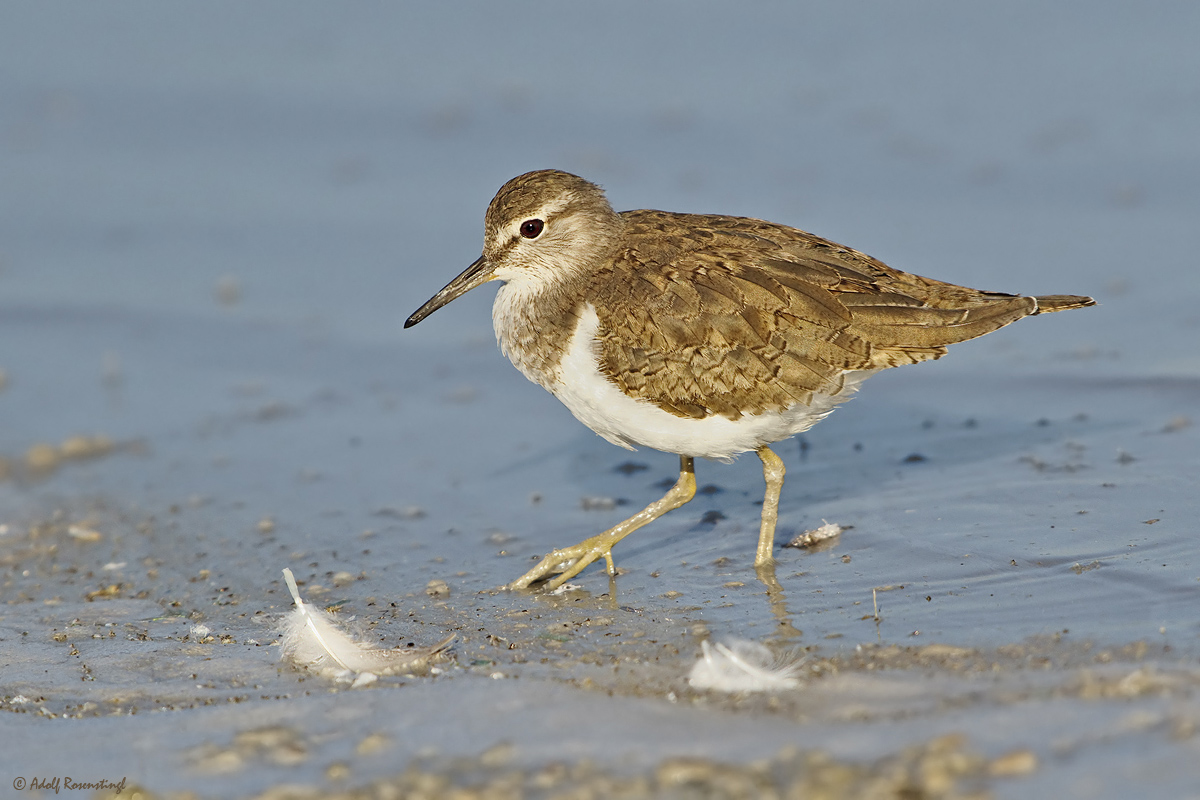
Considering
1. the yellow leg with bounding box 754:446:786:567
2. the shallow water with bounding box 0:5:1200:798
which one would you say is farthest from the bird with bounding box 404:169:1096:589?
the shallow water with bounding box 0:5:1200:798

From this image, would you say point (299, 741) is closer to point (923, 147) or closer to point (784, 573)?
point (784, 573)

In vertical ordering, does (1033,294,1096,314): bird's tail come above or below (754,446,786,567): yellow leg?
above

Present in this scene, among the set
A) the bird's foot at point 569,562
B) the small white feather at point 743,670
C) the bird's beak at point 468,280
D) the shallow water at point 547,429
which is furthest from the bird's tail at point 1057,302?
the bird's beak at point 468,280

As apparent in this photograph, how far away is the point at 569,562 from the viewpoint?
22.1 feet

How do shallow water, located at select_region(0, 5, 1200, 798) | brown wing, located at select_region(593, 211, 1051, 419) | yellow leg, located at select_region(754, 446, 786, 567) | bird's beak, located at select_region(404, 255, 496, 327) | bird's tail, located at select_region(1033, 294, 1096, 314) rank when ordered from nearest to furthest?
shallow water, located at select_region(0, 5, 1200, 798) → brown wing, located at select_region(593, 211, 1051, 419) → yellow leg, located at select_region(754, 446, 786, 567) → bird's tail, located at select_region(1033, 294, 1096, 314) → bird's beak, located at select_region(404, 255, 496, 327)

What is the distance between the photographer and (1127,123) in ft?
38.7

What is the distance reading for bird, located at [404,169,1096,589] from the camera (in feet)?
20.9

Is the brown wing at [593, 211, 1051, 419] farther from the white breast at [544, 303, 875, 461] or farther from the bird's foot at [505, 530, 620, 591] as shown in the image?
the bird's foot at [505, 530, 620, 591]

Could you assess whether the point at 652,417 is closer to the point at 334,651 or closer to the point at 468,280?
the point at 468,280

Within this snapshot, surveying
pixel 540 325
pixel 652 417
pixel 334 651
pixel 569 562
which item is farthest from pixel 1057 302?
pixel 334 651

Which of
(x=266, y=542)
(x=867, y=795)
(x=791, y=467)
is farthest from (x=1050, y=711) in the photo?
(x=266, y=542)

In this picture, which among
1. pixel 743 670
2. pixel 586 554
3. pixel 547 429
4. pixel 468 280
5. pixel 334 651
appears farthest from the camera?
pixel 547 429

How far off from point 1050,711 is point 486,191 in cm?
858

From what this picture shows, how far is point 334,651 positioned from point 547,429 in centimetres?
377
